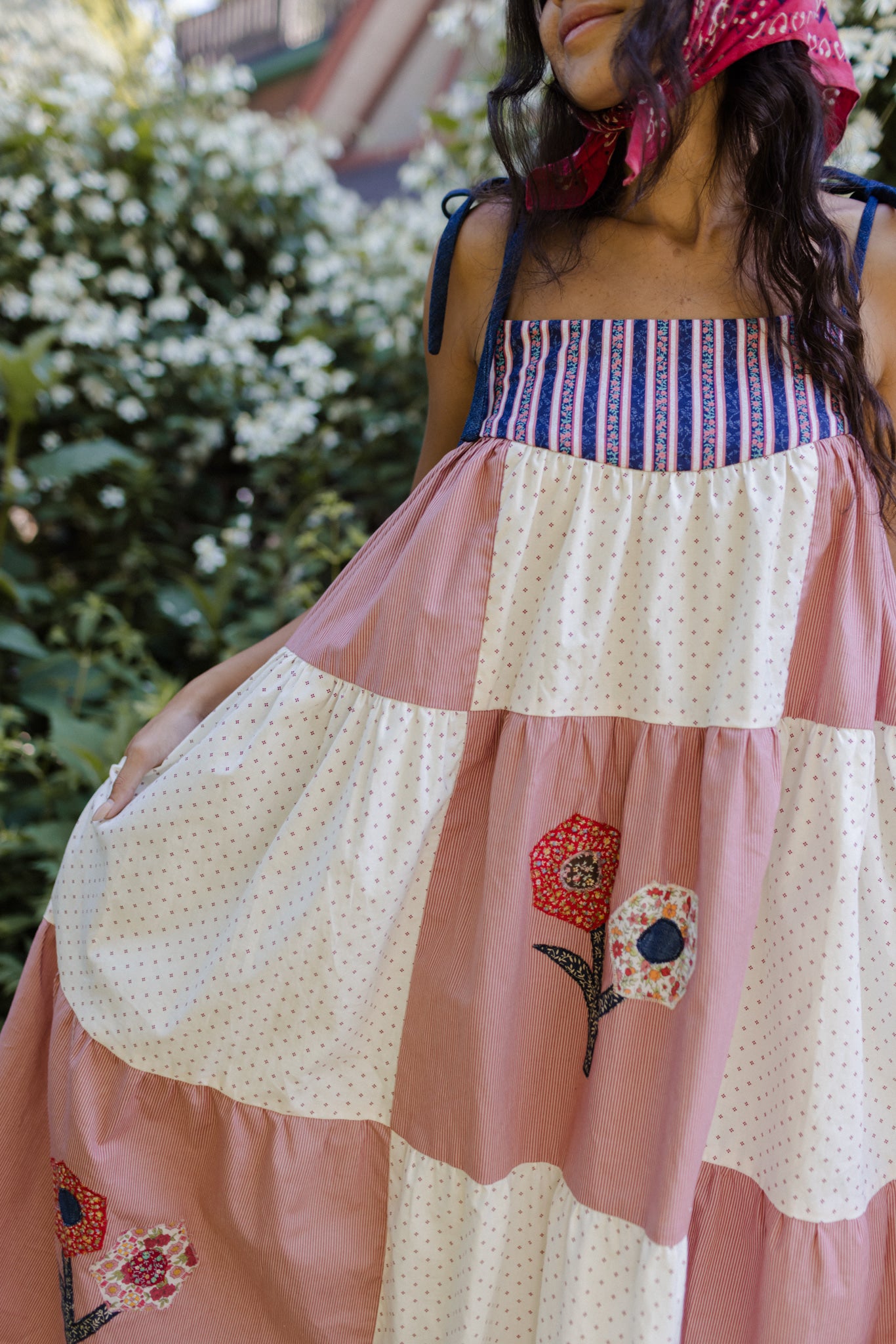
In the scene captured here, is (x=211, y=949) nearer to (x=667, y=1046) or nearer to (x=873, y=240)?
(x=667, y=1046)

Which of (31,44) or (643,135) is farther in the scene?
(31,44)

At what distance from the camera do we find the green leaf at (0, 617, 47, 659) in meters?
2.54

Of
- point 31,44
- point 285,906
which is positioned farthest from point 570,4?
point 31,44

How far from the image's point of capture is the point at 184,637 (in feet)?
10.3

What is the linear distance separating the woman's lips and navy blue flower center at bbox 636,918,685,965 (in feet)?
3.01

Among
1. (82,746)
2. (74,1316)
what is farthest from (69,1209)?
(82,746)

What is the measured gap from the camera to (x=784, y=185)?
1085 millimetres

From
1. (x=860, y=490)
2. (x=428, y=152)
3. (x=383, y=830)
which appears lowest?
(x=383, y=830)

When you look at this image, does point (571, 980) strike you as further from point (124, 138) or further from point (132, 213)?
point (124, 138)

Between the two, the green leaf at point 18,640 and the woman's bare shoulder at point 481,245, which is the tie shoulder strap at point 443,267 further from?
the green leaf at point 18,640

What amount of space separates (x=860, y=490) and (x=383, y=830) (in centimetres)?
60

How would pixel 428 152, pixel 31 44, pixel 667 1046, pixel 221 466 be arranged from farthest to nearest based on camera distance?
pixel 31 44 < pixel 221 466 < pixel 428 152 < pixel 667 1046

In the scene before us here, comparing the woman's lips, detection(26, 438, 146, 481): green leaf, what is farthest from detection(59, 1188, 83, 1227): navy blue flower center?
detection(26, 438, 146, 481): green leaf

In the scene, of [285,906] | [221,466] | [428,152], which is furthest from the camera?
[221,466]
